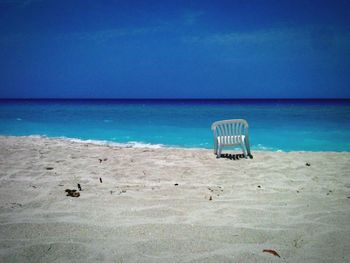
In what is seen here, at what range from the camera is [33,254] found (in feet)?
7.06

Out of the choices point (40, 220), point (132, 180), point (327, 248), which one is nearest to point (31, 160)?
point (132, 180)

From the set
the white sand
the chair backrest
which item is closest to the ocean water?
the chair backrest

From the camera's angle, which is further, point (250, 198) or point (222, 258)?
point (250, 198)

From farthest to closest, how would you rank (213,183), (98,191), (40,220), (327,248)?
(213,183) < (98,191) < (40,220) < (327,248)

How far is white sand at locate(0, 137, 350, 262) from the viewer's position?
7.23ft

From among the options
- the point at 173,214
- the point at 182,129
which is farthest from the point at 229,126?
the point at 182,129

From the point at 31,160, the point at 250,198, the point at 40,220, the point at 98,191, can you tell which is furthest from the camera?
the point at 31,160

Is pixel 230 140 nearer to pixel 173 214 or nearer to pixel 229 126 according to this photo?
pixel 229 126

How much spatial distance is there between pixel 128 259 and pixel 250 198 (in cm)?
200

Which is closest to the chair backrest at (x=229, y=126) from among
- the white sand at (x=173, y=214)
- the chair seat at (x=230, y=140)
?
the chair seat at (x=230, y=140)

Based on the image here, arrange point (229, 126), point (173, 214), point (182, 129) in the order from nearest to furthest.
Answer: point (173, 214) < point (229, 126) < point (182, 129)

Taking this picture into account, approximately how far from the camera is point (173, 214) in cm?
299

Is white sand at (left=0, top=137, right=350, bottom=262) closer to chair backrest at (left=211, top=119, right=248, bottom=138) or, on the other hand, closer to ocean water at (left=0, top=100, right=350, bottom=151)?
chair backrest at (left=211, top=119, right=248, bottom=138)

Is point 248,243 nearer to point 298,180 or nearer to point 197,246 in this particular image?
point 197,246
